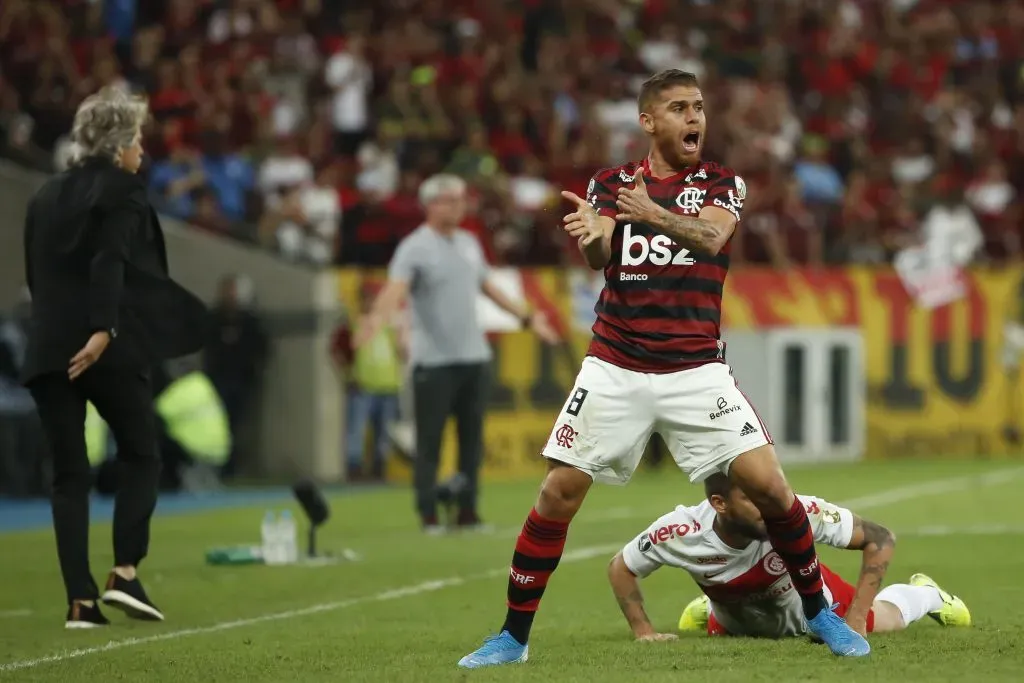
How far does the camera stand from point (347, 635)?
7.61 m

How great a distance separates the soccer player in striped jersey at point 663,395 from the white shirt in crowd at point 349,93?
644 inches

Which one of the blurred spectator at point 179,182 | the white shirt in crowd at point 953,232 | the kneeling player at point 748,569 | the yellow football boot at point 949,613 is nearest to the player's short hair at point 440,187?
the kneeling player at point 748,569

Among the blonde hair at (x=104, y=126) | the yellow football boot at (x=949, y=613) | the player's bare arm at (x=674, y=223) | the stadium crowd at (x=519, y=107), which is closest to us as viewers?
the player's bare arm at (x=674, y=223)

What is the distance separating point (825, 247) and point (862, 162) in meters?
2.35

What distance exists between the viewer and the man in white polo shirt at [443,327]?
1248 cm

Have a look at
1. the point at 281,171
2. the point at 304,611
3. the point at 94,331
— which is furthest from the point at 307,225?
the point at 94,331

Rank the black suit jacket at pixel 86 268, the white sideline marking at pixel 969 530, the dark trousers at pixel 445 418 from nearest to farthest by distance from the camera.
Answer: the black suit jacket at pixel 86 268 < the white sideline marking at pixel 969 530 < the dark trousers at pixel 445 418

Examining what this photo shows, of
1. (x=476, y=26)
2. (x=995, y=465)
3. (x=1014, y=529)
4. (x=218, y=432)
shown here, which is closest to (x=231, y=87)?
(x=476, y=26)

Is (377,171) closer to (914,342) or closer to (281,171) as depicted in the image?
(281,171)

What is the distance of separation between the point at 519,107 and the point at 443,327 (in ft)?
35.5

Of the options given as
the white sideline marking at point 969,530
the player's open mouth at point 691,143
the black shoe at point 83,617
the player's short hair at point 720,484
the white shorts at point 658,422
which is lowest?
the white sideline marking at point 969,530

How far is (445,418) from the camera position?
12648 mm

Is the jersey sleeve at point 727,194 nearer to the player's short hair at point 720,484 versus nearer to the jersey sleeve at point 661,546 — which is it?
the player's short hair at point 720,484

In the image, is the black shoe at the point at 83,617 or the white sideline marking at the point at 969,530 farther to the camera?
the white sideline marking at the point at 969,530
